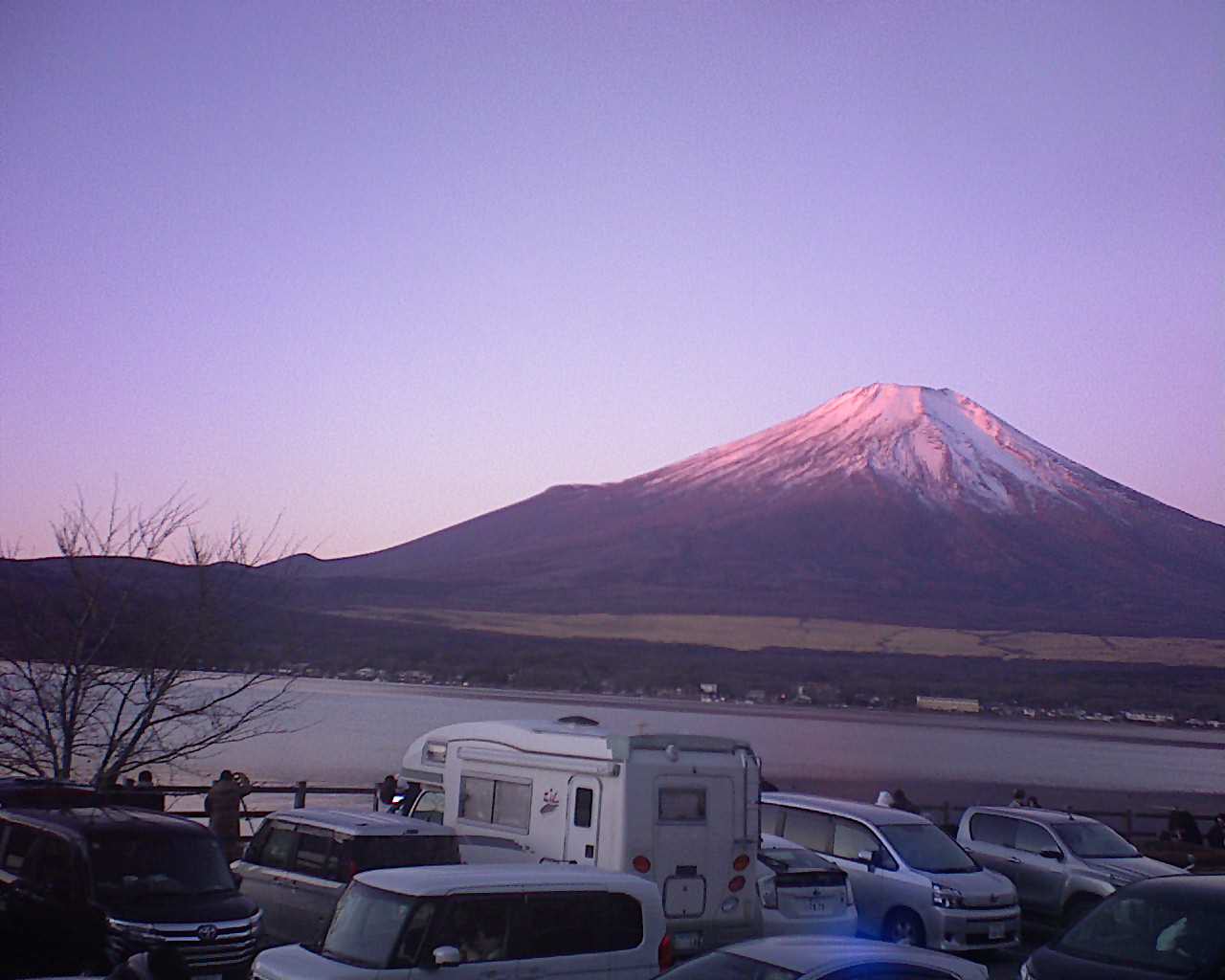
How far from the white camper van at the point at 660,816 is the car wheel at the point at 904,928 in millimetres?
2704

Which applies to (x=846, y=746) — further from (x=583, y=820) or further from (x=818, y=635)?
(x=818, y=635)

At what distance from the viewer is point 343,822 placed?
11859mm

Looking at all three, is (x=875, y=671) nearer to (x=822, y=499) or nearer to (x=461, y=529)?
(x=822, y=499)

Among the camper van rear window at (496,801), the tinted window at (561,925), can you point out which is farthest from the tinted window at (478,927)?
the camper van rear window at (496,801)

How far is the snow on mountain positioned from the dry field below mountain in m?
38.0

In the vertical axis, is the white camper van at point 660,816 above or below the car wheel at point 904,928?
above

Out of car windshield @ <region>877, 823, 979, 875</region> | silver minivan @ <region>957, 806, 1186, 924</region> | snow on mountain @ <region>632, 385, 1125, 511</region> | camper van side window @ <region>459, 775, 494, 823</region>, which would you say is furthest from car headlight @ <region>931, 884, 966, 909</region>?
snow on mountain @ <region>632, 385, 1125, 511</region>

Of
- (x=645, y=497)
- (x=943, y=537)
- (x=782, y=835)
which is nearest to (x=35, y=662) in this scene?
(x=782, y=835)

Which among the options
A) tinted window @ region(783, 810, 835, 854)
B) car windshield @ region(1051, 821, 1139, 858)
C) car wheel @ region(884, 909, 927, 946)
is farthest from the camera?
car windshield @ region(1051, 821, 1139, 858)

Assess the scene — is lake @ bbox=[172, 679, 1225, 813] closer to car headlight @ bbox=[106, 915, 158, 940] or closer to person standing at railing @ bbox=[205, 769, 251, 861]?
person standing at railing @ bbox=[205, 769, 251, 861]

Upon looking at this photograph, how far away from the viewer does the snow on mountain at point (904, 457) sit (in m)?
164

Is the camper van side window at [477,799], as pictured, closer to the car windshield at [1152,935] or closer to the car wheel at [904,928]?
the car wheel at [904,928]

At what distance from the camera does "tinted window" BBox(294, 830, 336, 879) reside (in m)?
11.6

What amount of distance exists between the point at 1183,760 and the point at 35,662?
208ft
